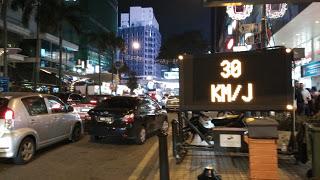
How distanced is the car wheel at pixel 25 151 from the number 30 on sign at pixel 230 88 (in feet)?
15.3

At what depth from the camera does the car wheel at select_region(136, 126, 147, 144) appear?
42.5 ft

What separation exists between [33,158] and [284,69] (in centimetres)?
647

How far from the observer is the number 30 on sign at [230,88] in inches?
316

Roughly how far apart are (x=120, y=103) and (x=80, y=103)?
5.69 metres

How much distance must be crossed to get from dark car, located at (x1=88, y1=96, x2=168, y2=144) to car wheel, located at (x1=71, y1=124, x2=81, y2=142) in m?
0.60

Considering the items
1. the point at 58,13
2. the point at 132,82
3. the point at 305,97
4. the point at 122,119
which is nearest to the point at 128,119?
the point at 122,119

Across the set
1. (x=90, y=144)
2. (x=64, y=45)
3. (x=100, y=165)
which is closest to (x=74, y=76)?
(x=64, y=45)

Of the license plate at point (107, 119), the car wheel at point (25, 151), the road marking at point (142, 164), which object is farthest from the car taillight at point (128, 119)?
the car wheel at point (25, 151)

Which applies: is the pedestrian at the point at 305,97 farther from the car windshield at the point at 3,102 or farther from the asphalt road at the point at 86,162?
the car windshield at the point at 3,102

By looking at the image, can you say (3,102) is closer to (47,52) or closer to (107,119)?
(107,119)

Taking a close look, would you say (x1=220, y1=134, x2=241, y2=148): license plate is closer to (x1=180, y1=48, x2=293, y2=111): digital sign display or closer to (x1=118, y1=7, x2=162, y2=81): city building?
(x1=180, y1=48, x2=293, y2=111): digital sign display

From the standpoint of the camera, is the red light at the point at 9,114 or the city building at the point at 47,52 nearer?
the red light at the point at 9,114

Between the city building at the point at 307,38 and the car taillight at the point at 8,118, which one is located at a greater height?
the city building at the point at 307,38

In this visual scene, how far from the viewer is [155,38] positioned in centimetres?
9975
